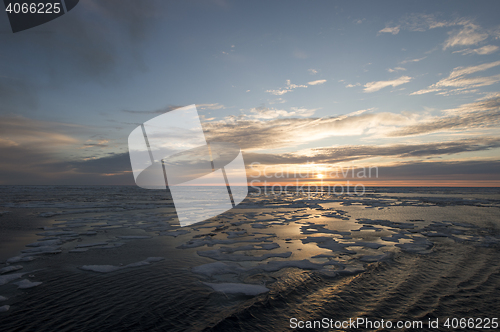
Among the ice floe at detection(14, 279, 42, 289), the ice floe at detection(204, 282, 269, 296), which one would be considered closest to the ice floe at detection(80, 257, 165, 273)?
the ice floe at detection(14, 279, 42, 289)

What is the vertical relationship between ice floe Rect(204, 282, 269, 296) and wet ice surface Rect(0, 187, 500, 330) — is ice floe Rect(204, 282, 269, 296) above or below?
above

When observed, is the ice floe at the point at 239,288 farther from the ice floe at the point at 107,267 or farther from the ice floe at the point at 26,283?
the ice floe at the point at 26,283

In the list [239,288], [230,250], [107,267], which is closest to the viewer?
[239,288]

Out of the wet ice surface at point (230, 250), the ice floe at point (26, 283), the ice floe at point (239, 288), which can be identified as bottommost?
the wet ice surface at point (230, 250)

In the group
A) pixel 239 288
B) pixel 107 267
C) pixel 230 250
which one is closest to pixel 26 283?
pixel 107 267

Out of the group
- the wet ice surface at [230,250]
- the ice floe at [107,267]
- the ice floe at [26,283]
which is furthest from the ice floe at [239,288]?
the ice floe at [26,283]

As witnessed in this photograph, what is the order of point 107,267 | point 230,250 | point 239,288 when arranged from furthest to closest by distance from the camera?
point 230,250 → point 107,267 → point 239,288

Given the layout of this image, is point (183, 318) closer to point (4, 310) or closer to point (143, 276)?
point (143, 276)

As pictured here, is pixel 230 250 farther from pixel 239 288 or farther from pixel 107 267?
pixel 107 267

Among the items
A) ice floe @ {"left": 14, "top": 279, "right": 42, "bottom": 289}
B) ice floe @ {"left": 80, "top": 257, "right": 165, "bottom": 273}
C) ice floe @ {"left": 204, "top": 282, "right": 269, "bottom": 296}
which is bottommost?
ice floe @ {"left": 204, "top": 282, "right": 269, "bottom": 296}

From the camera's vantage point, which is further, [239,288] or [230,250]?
[230,250]

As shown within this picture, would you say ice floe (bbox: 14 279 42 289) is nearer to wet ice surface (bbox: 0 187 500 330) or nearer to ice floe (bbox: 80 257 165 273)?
wet ice surface (bbox: 0 187 500 330)

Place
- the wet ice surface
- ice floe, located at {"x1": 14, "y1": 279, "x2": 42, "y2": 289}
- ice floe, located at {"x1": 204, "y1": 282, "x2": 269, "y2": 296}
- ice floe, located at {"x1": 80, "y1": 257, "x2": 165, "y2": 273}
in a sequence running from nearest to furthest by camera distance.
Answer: ice floe, located at {"x1": 204, "y1": 282, "x2": 269, "y2": 296} → ice floe, located at {"x1": 14, "y1": 279, "x2": 42, "y2": 289} → the wet ice surface → ice floe, located at {"x1": 80, "y1": 257, "x2": 165, "y2": 273}

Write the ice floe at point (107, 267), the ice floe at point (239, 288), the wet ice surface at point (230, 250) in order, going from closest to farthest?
the ice floe at point (239, 288)
the wet ice surface at point (230, 250)
the ice floe at point (107, 267)
